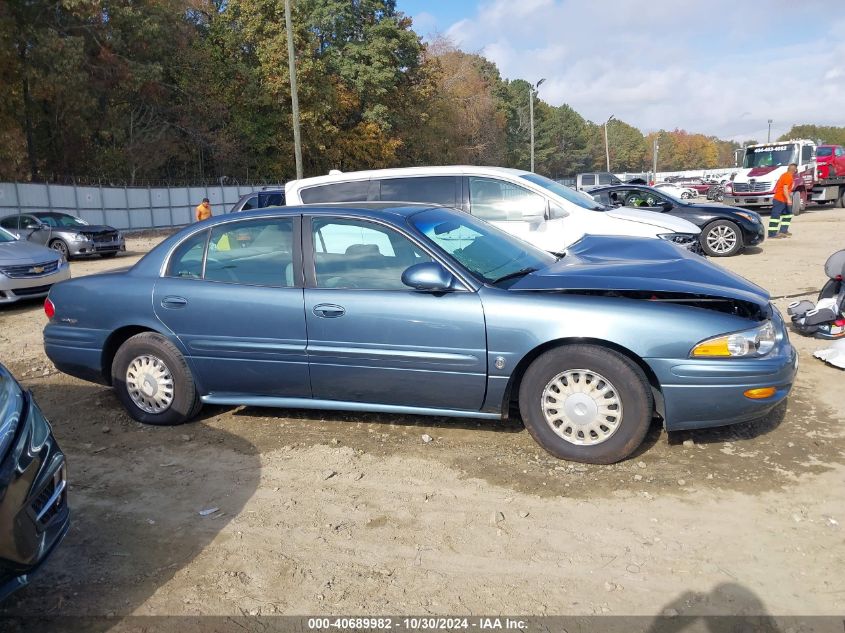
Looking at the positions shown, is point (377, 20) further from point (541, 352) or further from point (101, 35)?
point (541, 352)

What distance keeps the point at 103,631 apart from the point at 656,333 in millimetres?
3069

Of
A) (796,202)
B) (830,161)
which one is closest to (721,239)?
(796,202)

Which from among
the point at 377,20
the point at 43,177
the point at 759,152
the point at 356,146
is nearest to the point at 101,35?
the point at 43,177

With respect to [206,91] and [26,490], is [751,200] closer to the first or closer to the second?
[26,490]

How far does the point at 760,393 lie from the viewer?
3785 mm

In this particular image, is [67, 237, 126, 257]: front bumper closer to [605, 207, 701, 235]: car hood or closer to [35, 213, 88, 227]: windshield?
[35, 213, 88, 227]: windshield

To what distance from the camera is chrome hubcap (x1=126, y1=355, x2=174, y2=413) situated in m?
4.84

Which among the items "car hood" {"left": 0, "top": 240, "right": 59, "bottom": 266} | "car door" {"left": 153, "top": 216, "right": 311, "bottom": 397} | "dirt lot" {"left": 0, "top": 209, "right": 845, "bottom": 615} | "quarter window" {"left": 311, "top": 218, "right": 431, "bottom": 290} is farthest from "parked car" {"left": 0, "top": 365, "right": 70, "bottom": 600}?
"car hood" {"left": 0, "top": 240, "right": 59, "bottom": 266}

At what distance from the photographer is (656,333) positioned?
149 inches

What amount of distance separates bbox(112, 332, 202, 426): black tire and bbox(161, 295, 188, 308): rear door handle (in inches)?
9.7

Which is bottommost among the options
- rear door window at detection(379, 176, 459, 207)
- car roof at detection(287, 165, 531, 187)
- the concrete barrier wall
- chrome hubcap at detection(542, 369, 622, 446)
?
chrome hubcap at detection(542, 369, 622, 446)

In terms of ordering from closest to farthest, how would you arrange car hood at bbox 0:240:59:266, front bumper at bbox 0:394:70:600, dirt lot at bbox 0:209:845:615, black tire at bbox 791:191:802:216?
front bumper at bbox 0:394:70:600
dirt lot at bbox 0:209:845:615
car hood at bbox 0:240:59:266
black tire at bbox 791:191:802:216

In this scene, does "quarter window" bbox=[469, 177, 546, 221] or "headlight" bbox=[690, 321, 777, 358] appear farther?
"quarter window" bbox=[469, 177, 546, 221]

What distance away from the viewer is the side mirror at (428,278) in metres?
4.04
